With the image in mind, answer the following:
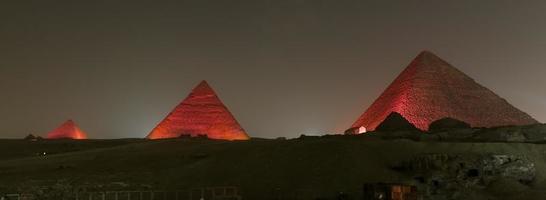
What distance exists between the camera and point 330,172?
2164 cm

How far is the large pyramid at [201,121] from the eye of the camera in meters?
48.9

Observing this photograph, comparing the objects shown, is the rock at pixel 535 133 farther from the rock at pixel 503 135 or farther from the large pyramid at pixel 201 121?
the large pyramid at pixel 201 121

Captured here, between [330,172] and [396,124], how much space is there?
59.0ft

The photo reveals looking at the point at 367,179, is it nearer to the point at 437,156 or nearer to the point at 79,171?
the point at 437,156

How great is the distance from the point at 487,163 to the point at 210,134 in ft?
96.7

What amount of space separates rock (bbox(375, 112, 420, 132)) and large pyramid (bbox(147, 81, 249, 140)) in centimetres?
1242

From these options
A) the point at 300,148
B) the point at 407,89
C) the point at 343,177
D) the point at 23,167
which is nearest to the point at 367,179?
the point at 343,177

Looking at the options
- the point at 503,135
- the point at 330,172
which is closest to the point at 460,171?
the point at 330,172

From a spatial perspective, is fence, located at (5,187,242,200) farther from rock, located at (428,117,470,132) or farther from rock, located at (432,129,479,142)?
rock, located at (428,117,470,132)

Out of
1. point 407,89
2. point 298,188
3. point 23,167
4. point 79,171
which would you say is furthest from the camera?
point 407,89

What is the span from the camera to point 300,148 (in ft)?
79.6

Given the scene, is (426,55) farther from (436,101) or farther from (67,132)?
(67,132)

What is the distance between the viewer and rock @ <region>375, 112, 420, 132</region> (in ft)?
124

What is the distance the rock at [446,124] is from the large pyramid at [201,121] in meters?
14.9
